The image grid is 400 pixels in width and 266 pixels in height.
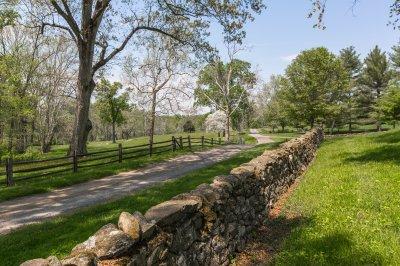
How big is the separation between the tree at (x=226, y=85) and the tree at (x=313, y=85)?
7.81 metres

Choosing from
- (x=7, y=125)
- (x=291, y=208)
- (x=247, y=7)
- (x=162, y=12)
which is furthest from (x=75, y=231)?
(x=162, y=12)

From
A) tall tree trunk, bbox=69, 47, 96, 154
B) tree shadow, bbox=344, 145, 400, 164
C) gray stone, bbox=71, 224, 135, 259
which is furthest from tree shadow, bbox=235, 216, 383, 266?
tall tree trunk, bbox=69, 47, 96, 154

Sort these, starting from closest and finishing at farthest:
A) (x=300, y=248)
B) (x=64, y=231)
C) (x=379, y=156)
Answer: (x=300, y=248), (x=64, y=231), (x=379, y=156)

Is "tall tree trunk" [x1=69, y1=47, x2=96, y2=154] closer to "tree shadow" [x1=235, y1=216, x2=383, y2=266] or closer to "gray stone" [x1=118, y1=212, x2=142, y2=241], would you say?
"tree shadow" [x1=235, y1=216, x2=383, y2=266]

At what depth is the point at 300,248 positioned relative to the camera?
24.4 ft

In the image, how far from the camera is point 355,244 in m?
7.23

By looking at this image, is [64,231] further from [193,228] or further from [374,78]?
[374,78]

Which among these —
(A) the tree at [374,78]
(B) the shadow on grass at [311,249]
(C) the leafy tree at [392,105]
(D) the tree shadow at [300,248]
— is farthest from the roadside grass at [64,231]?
(A) the tree at [374,78]

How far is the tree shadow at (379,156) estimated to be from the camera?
16.6m

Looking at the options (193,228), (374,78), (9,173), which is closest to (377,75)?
(374,78)

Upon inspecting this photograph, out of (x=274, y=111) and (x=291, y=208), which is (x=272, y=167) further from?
(x=274, y=111)

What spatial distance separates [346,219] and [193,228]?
4227 mm

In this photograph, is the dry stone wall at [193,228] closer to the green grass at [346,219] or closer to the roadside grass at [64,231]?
the green grass at [346,219]

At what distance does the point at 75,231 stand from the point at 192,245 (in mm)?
5070
